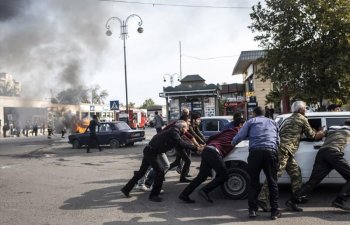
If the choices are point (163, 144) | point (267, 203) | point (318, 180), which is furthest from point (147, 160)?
point (318, 180)

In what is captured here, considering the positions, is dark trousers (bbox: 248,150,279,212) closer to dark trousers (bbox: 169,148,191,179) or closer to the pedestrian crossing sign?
dark trousers (bbox: 169,148,191,179)

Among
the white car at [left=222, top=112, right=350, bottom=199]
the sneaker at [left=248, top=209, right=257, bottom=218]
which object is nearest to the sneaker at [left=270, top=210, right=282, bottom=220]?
the sneaker at [left=248, top=209, right=257, bottom=218]

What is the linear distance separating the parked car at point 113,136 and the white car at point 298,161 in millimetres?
14097

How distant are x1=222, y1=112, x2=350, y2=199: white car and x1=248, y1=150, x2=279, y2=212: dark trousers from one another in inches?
50.1

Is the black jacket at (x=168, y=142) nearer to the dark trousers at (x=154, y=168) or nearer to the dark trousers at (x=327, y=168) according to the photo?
the dark trousers at (x=154, y=168)

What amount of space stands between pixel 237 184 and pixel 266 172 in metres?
1.53

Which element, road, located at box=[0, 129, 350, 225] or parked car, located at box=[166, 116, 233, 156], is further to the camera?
parked car, located at box=[166, 116, 233, 156]

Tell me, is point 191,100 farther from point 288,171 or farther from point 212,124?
point 288,171

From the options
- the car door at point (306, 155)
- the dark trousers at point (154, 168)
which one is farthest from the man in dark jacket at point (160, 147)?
the car door at point (306, 155)

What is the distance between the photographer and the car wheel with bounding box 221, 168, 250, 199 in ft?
25.5

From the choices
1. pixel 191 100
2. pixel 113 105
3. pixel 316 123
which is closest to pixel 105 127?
pixel 191 100

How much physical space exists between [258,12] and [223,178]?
11.0m

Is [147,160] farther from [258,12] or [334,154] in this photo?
[258,12]

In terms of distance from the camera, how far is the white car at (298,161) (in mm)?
7516
